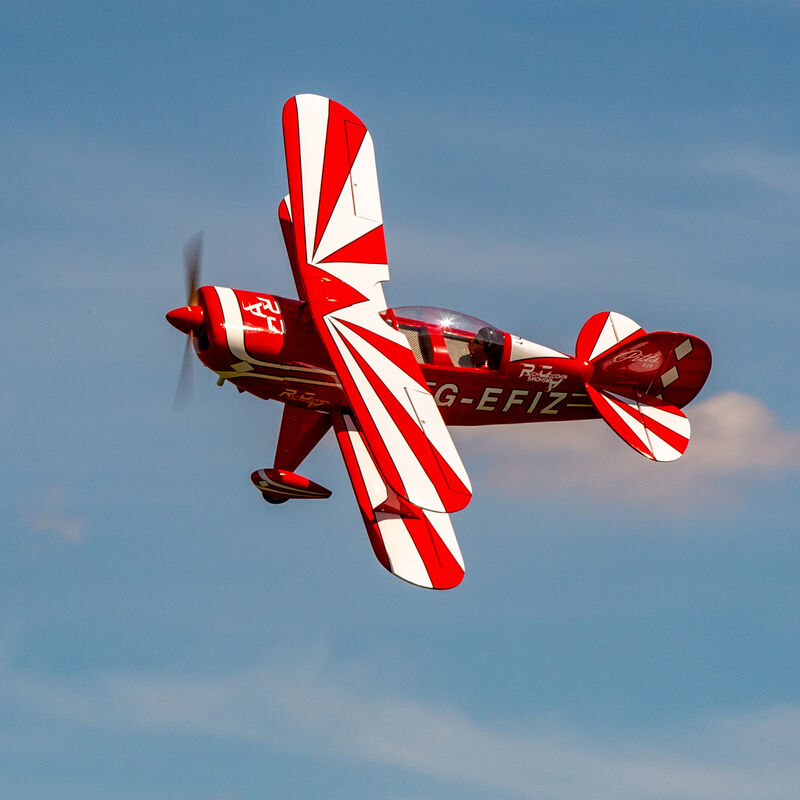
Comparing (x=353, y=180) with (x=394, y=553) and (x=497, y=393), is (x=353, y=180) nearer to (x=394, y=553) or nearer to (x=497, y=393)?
(x=497, y=393)

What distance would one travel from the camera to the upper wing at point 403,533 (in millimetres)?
23016

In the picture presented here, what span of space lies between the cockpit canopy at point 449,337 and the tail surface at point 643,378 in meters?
2.35

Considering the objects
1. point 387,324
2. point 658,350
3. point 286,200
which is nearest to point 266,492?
point 387,324

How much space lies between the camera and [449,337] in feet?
85.1

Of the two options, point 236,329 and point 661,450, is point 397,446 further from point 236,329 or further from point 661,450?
point 661,450

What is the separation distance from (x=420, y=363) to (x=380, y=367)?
1711 millimetres

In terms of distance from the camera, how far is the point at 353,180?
90.0ft

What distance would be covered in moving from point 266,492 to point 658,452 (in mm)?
7072

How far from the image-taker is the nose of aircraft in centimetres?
2461

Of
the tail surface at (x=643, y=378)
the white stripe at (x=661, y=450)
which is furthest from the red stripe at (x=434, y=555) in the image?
the white stripe at (x=661, y=450)

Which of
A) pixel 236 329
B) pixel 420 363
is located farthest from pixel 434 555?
pixel 236 329

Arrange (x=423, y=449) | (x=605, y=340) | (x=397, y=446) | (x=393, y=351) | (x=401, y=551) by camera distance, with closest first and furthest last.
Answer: (x=397, y=446) < (x=423, y=449) < (x=401, y=551) < (x=393, y=351) < (x=605, y=340)

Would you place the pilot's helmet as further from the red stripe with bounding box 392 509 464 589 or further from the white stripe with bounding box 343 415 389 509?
the red stripe with bounding box 392 509 464 589

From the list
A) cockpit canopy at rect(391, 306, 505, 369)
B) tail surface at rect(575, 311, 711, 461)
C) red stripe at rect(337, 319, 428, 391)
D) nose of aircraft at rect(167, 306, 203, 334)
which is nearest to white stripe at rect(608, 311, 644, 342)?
tail surface at rect(575, 311, 711, 461)
